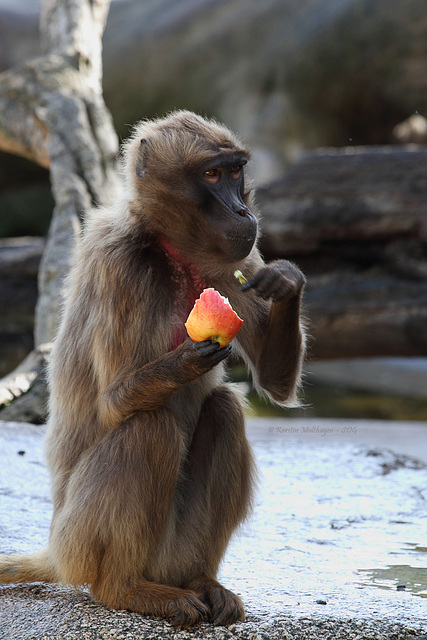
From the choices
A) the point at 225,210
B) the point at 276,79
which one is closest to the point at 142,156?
the point at 225,210

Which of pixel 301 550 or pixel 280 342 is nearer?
pixel 280 342

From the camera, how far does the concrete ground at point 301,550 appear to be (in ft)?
9.32

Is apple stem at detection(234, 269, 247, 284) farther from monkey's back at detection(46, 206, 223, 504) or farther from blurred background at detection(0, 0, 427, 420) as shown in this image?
blurred background at detection(0, 0, 427, 420)

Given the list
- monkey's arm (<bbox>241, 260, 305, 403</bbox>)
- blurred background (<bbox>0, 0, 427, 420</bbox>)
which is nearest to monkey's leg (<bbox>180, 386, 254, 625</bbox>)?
monkey's arm (<bbox>241, 260, 305, 403</bbox>)

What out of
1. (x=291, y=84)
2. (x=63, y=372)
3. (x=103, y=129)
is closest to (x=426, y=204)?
(x=103, y=129)

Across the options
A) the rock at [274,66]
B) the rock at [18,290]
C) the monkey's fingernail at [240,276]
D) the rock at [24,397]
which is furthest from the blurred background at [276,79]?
the monkey's fingernail at [240,276]

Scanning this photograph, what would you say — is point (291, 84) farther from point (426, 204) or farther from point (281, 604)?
point (281, 604)

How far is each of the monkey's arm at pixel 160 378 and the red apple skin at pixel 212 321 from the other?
0.09ft

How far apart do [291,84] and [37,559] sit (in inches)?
474

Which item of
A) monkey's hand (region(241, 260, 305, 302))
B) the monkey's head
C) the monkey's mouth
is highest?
the monkey's head

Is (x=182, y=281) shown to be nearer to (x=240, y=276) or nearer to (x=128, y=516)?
(x=240, y=276)

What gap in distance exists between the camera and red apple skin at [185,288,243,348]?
284 cm

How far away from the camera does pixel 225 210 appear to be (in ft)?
10.4

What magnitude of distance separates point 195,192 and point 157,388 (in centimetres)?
82
